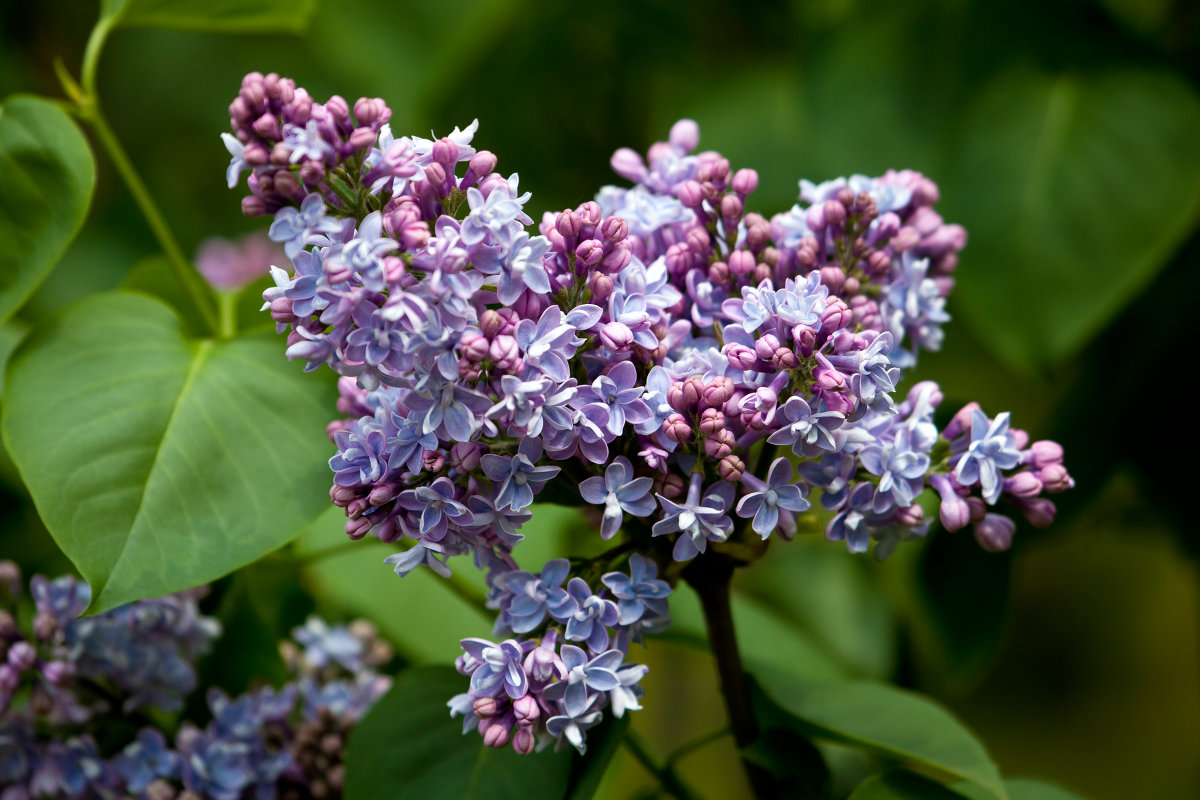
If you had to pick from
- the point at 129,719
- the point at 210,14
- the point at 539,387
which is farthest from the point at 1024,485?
the point at 210,14

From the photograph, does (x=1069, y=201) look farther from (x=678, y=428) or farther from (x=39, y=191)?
(x=39, y=191)

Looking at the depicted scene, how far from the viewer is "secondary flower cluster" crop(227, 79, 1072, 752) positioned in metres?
0.41

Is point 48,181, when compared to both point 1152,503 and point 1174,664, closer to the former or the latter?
point 1152,503

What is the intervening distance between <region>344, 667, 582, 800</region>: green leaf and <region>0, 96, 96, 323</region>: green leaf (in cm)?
30

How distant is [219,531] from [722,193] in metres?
0.29

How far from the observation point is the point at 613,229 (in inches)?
17.3

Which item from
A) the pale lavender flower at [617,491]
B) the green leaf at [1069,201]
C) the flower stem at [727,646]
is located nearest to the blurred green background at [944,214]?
the green leaf at [1069,201]

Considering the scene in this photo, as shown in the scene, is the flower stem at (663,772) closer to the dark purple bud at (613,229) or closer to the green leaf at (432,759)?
the green leaf at (432,759)

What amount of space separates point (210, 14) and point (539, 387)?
0.55 metres

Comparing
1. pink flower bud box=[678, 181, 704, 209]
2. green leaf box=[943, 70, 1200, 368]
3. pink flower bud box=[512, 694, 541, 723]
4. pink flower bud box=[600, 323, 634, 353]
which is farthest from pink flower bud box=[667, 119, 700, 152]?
green leaf box=[943, 70, 1200, 368]

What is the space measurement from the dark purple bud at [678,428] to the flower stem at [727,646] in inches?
3.9

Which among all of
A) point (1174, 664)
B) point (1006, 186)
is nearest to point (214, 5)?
point (1006, 186)

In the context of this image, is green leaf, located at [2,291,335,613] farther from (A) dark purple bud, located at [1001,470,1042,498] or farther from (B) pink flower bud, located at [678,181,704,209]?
(A) dark purple bud, located at [1001,470,1042,498]

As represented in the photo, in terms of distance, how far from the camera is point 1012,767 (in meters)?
1.64
